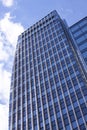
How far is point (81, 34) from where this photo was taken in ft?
261

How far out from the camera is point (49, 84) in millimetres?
75938

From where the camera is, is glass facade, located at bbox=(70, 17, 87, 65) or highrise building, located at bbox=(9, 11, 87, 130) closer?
highrise building, located at bbox=(9, 11, 87, 130)

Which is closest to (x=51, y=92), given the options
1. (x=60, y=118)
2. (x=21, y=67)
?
(x=60, y=118)

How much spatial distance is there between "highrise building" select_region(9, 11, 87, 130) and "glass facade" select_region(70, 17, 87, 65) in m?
4.05

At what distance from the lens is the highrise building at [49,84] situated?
62.5m

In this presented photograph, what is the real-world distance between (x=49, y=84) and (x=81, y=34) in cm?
1871

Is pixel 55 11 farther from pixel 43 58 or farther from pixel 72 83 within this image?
pixel 72 83

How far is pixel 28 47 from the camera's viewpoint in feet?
346

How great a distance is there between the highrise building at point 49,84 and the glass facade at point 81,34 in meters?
4.05

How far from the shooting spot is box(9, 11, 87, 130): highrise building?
2460 inches

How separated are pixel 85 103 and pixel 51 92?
1400cm

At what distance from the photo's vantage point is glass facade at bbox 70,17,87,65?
73.0m

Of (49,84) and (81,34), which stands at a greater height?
(81,34)

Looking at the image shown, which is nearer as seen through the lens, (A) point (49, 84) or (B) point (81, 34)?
(A) point (49, 84)
